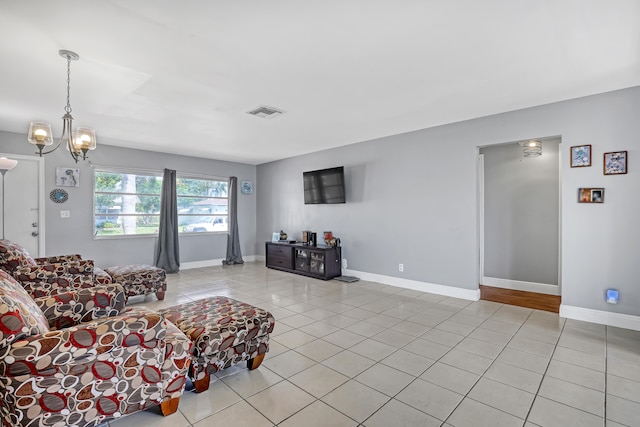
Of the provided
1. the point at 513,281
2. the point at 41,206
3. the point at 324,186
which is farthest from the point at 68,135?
the point at 513,281

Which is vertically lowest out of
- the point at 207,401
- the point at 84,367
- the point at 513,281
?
the point at 207,401

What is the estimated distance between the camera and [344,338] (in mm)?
3020

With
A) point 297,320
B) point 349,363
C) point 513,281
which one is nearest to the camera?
point 349,363

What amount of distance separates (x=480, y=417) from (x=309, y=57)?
2.83m

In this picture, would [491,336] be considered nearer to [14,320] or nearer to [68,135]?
[14,320]

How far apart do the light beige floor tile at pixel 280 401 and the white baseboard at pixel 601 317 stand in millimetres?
3254

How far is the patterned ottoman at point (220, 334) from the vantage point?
2.09 m

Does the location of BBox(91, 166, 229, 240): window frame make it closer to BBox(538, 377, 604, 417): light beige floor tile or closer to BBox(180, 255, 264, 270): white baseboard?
BBox(180, 255, 264, 270): white baseboard

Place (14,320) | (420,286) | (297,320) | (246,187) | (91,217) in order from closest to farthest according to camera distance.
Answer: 1. (14,320)
2. (297,320)
3. (420,286)
4. (91,217)
5. (246,187)

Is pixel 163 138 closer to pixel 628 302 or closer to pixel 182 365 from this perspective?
pixel 182 365

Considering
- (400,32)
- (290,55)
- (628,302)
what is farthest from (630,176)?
(290,55)

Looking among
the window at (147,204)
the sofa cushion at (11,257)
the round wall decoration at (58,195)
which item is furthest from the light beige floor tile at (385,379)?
the round wall decoration at (58,195)

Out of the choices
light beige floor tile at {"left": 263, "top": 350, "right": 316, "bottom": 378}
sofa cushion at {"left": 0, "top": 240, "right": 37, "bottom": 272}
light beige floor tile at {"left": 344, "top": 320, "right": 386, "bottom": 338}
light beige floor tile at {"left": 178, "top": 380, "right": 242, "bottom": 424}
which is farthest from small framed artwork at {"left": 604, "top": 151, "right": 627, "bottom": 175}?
sofa cushion at {"left": 0, "top": 240, "right": 37, "bottom": 272}

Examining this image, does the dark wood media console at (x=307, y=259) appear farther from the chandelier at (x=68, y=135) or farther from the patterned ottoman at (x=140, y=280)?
the chandelier at (x=68, y=135)
